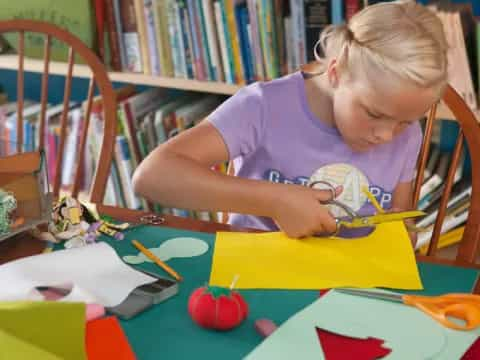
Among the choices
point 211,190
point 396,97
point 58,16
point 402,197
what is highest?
point 58,16

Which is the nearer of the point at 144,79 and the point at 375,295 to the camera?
the point at 375,295

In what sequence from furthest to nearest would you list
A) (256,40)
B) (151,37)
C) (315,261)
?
(151,37)
(256,40)
(315,261)

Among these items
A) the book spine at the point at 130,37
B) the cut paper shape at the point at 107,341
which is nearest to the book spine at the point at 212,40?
the book spine at the point at 130,37

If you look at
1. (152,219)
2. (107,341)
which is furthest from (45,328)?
(152,219)

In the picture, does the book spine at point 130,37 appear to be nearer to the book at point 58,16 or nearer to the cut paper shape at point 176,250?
the book at point 58,16

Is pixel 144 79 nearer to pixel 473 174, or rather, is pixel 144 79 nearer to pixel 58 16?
pixel 58 16

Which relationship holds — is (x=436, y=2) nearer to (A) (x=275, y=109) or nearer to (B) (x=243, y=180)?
(A) (x=275, y=109)

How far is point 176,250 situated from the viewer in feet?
3.64

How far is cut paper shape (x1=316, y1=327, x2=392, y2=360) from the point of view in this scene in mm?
830

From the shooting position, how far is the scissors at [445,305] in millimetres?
894

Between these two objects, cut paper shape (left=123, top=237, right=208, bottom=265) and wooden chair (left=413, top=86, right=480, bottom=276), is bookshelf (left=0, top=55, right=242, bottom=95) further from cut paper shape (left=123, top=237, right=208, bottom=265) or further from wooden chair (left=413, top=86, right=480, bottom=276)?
cut paper shape (left=123, top=237, right=208, bottom=265)

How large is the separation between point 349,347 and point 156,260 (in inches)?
13.0

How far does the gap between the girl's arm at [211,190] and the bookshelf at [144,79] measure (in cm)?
76

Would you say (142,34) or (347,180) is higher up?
(142,34)
